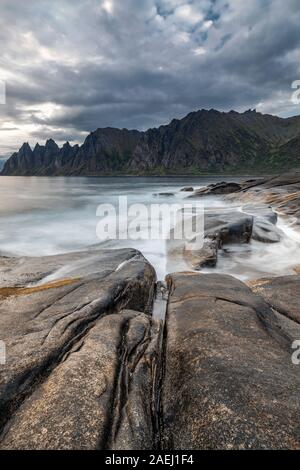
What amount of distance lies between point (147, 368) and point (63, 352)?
156 centimetres

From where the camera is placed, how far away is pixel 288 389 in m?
4.06

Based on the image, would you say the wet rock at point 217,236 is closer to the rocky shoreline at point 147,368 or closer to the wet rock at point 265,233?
the wet rock at point 265,233

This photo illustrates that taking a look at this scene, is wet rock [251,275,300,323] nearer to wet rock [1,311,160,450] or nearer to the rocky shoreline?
the rocky shoreline

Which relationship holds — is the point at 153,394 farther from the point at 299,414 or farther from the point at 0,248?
the point at 0,248

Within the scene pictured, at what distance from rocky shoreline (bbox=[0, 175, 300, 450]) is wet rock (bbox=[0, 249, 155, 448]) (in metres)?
0.02

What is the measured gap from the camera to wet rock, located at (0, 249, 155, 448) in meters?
3.51

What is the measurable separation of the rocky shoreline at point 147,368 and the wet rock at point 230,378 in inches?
0.7

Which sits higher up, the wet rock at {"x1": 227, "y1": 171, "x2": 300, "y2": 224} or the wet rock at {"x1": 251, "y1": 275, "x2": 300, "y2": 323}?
the wet rock at {"x1": 227, "y1": 171, "x2": 300, "y2": 224}

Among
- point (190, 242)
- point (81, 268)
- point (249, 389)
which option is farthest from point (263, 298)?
point (190, 242)

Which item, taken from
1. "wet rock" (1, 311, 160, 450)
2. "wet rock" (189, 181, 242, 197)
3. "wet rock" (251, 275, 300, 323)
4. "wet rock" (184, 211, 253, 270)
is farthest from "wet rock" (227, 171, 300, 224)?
"wet rock" (1, 311, 160, 450)

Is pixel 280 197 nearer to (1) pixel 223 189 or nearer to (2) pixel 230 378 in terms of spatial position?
(1) pixel 223 189

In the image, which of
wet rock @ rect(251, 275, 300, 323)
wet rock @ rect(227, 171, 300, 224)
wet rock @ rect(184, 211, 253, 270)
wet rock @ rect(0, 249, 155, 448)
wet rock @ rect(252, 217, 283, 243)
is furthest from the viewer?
wet rock @ rect(227, 171, 300, 224)

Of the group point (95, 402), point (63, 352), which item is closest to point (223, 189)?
point (63, 352)

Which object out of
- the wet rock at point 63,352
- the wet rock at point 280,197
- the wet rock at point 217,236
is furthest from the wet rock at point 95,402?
the wet rock at point 280,197
